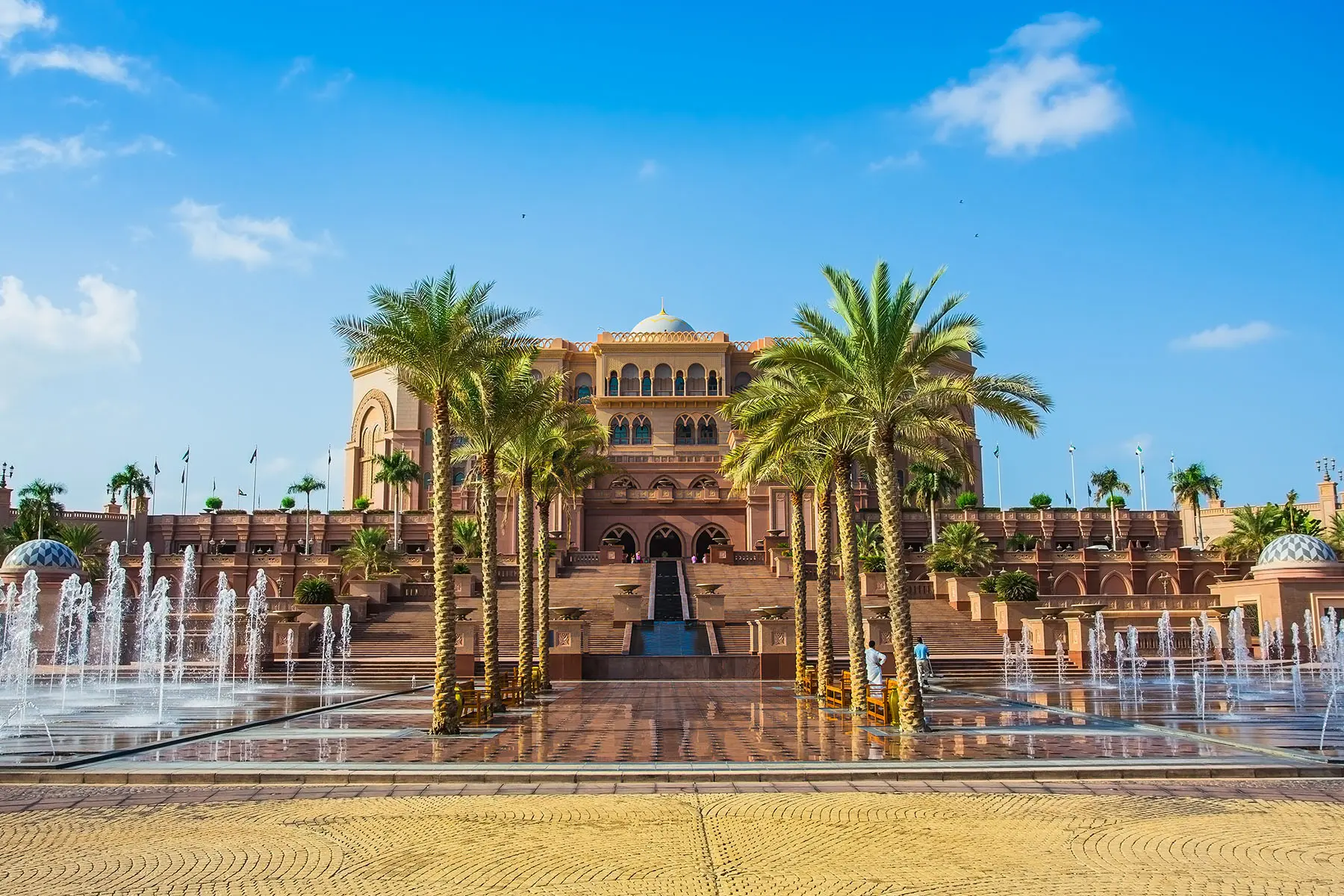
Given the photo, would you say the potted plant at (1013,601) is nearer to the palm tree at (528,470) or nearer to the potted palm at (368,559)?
the palm tree at (528,470)

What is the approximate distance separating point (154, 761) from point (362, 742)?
3189 millimetres

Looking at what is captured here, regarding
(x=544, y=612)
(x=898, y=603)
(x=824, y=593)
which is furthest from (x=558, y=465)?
(x=898, y=603)

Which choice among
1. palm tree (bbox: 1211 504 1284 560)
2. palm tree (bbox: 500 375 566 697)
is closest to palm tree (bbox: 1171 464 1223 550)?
palm tree (bbox: 1211 504 1284 560)

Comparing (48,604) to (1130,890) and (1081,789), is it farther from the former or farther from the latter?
(1130,890)

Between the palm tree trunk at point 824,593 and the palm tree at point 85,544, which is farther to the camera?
the palm tree at point 85,544

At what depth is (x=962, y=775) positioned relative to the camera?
13.6m

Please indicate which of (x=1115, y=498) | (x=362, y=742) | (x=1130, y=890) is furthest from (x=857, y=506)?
(x=1130, y=890)

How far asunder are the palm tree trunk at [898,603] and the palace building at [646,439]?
4504cm

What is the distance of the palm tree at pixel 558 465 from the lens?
2931 centimetres

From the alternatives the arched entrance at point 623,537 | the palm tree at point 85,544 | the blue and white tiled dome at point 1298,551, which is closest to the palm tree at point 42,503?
the palm tree at point 85,544

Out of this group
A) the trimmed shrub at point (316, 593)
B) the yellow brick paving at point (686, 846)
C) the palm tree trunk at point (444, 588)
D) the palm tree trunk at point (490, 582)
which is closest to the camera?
the yellow brick paving at point (686, 846)

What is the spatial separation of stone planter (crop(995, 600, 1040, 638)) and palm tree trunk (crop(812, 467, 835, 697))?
51.6 feet

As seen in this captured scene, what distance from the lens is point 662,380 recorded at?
256ft

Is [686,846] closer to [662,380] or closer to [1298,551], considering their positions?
[1298,551]
